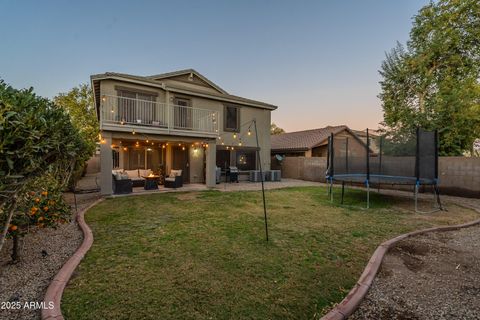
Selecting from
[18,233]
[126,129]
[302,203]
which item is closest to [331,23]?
[302,203]

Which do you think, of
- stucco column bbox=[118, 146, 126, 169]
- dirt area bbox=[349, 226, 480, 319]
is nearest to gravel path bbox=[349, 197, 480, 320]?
dirt area bbox=[349, 226, 480, 319]

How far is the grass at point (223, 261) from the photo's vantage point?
7.04 ft

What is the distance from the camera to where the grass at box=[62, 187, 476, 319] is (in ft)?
7.04

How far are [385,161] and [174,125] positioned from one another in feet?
33.6

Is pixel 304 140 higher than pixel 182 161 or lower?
higher

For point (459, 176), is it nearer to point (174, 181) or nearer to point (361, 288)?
point (361, 288)

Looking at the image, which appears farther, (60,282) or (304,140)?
(304,140)

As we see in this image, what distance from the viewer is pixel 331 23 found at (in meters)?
11.3

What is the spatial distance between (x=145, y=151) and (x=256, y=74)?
9.47 m

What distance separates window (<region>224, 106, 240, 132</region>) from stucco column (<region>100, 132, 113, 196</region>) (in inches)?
258

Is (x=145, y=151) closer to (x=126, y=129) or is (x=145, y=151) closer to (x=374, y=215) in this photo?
(x=126, y=129)

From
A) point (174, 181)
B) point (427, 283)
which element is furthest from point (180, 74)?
point (427, 283)

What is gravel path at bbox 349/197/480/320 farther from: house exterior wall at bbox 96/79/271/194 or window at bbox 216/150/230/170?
window at bbox 216/150/230/170

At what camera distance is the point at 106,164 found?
8188 mm
